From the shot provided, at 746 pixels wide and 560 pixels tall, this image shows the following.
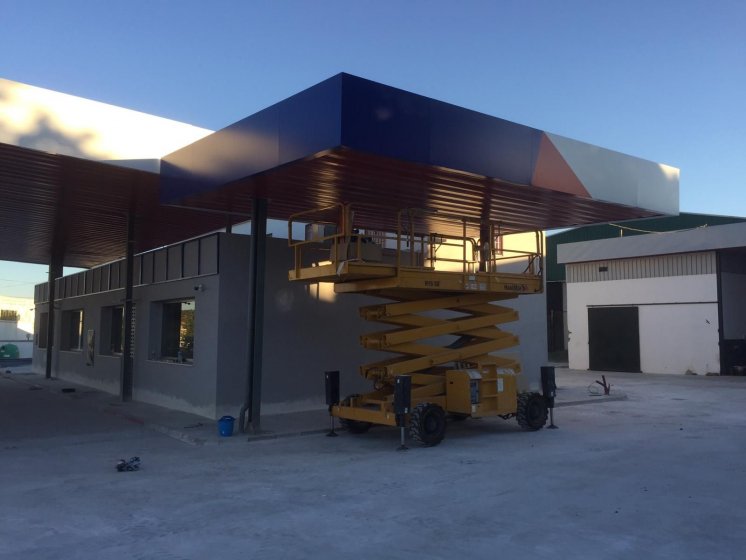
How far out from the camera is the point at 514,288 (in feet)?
46.7

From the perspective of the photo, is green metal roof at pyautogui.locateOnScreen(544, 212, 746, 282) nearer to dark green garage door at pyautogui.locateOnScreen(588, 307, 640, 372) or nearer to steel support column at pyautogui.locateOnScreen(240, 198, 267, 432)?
dark green garage door at pyautogui.locateOnScreen(588, 307, 640, 372)

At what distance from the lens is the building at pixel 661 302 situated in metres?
28.2

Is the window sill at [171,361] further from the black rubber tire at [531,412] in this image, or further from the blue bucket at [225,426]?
the black rubber tire at [531,412]

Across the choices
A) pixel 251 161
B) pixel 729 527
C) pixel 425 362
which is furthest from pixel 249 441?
pixel 729 527

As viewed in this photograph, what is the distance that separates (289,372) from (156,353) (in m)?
4.92

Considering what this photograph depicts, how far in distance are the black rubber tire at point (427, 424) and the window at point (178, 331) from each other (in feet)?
24.0

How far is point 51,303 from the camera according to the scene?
2712 centimetres

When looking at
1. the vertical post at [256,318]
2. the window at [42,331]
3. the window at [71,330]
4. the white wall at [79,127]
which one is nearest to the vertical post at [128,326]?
the white wall at [79,127]

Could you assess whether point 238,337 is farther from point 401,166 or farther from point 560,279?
point 560,279

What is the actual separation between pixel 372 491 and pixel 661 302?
2523cm

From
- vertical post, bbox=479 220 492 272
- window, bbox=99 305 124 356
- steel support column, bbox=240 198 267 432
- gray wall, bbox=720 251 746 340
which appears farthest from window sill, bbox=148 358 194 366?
gray wall, bbox=720 251 746 340

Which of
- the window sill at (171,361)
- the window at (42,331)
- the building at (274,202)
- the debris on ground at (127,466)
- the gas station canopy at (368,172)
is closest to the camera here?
the debris on ground at (127,466)

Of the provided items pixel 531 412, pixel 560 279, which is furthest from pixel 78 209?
pixel 560 279

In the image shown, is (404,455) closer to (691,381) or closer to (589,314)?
(691,381)
